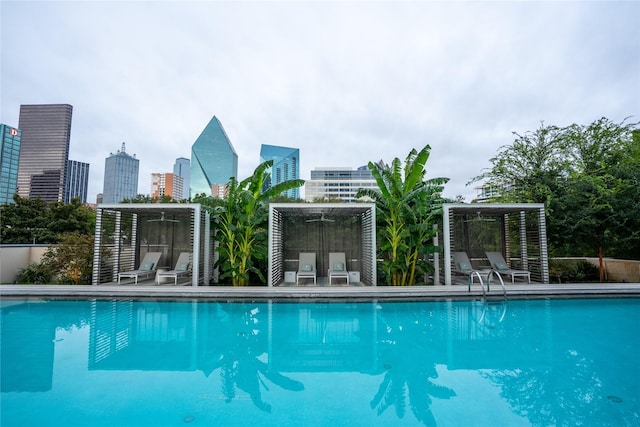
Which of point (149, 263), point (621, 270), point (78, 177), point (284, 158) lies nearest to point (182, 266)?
point (149, 263)

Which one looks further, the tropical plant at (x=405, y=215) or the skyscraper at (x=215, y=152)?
the skyscraper at (x=215, y=152)

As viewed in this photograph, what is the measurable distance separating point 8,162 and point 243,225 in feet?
119

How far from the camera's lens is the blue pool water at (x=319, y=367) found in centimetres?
316

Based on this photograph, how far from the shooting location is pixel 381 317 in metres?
7.09

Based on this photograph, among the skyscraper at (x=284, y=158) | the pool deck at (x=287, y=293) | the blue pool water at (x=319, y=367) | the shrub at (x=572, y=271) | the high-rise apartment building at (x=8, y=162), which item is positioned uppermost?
the skyscraper at (x=284, y=158)

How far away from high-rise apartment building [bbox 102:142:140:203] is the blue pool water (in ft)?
327

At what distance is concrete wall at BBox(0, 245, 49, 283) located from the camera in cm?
1046

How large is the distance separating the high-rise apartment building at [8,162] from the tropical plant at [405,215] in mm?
32073

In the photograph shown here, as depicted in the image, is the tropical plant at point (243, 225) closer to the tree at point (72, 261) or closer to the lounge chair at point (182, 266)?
the lounge chair at point (182, 266)

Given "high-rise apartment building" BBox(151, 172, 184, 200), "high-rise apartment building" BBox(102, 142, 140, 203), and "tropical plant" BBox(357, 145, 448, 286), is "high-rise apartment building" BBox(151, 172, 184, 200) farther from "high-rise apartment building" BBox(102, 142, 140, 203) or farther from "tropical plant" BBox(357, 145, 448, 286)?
"tropical plant" BBox(357, 145, 448, 286)

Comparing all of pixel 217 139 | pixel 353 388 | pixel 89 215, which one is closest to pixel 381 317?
pixel 353 388

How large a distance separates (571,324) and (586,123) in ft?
37.0

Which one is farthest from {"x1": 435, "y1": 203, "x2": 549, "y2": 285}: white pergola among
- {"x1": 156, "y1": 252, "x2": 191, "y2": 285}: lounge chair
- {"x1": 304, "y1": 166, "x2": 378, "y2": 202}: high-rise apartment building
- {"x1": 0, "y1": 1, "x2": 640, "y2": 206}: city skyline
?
{"x1": 304, "y1": 166, "x2": 378, "y2": 202}: high-rise apartment building

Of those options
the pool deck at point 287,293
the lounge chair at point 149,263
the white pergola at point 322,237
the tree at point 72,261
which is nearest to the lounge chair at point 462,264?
the pool deck at point 287,293
